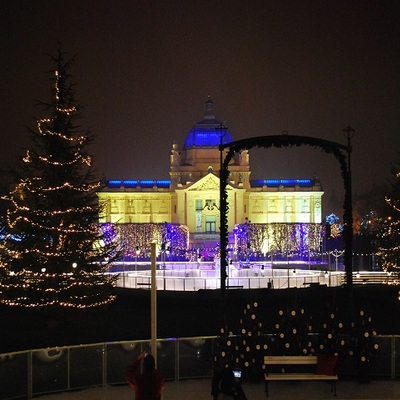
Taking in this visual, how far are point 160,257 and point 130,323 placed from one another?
2157 inches

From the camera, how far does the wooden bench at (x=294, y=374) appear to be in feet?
62.6

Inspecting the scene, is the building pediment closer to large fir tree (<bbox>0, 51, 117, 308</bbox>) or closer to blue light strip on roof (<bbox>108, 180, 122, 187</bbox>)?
blue light strip on roof (<bbox>108, 180, 122, 187</bbox>)

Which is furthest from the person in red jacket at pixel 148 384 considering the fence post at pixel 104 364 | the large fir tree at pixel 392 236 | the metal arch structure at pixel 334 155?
the large fir tree at pixel 392 236

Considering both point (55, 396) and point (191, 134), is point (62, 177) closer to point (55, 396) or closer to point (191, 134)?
point (55, 396)

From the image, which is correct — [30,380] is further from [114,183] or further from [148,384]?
[114,183]

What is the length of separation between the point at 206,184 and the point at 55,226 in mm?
96124

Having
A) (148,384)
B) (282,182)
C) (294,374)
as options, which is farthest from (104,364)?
(282,182)

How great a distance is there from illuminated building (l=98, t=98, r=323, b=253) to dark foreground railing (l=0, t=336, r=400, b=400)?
97.9 metres

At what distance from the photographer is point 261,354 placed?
20328 millimetres

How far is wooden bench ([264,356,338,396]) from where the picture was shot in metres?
19.1

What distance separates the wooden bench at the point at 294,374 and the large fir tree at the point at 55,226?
11.7 metres

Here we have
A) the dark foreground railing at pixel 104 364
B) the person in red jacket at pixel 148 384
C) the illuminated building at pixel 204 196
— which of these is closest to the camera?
the person in red jacket at pixel 148 384

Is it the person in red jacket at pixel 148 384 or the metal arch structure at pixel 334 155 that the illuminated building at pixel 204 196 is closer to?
the metal arch structure at pixel 334 155

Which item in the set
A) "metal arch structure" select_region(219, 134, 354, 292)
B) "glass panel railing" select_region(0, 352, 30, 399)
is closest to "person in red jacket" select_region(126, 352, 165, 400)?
"glass panel railing" select_region(0, 352, 30, 399)
